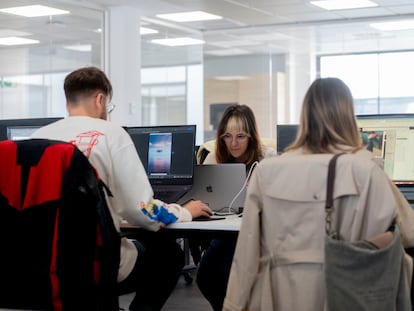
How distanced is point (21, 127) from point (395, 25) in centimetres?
696

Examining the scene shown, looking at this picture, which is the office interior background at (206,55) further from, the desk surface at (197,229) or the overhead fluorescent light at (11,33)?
the desk surface at (197,229)

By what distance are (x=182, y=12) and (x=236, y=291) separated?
7.31 m

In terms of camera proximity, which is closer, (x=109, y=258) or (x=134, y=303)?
(x=109, y=258)

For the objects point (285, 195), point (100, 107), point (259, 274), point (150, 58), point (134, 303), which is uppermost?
point (150, 58)

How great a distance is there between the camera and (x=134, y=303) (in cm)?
330

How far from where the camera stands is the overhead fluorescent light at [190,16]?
9.69 m

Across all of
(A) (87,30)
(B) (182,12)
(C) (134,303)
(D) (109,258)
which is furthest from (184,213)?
(B) (182,12)

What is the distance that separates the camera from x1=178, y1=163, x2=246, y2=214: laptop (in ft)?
12.3

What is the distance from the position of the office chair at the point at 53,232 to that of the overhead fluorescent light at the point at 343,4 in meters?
6.67

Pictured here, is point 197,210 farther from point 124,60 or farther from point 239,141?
point 124,60

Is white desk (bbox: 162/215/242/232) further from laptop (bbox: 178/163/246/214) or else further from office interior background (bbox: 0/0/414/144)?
office interior background (bbox: 0/0/414/144)

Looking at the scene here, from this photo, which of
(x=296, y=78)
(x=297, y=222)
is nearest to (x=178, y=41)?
(x=296, y=78)

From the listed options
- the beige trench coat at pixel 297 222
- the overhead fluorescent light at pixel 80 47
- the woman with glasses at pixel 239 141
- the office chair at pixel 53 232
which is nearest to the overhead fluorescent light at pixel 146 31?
the overhead fluorescent light at pixel 80 47

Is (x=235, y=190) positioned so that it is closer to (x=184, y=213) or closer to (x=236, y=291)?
(x=184, y=213)
